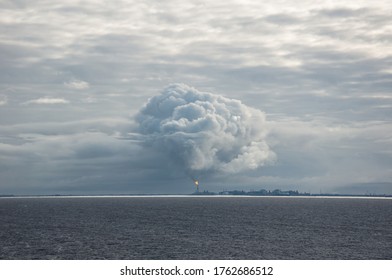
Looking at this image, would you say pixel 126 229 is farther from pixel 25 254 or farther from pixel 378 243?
pixel 378 243

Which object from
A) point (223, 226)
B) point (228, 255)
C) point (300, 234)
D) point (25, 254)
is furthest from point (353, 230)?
point (25, 254)

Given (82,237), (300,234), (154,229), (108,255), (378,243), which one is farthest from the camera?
(154,229)

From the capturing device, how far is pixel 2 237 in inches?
5108

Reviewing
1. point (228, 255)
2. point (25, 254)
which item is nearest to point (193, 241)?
point (228, 255)

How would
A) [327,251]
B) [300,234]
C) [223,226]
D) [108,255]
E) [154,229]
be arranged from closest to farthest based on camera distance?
[108,255] < [327,251] < [300,234] < [154,229] < [223,226]

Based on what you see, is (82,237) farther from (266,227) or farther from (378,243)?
(378,243)

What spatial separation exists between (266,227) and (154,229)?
35.0m

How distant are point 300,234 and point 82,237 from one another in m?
57.3

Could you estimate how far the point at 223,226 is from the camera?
538ft

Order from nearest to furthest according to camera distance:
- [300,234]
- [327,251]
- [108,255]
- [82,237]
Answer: [108,255] < [327,251] < [82,237] < [300,234]
